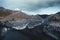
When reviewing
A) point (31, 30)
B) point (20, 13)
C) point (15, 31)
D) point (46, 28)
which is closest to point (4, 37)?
point (15, 31)

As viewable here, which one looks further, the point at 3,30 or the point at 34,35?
the point at 3,30

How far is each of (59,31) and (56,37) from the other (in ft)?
2.75

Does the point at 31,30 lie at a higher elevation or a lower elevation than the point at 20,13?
higher

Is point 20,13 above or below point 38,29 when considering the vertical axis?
below

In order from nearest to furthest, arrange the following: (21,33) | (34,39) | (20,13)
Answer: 1. (34,39)
2. (21,33)
3. (20,13)

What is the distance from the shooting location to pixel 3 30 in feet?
31.0

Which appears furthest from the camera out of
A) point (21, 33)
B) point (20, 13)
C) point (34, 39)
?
point (20, 13)

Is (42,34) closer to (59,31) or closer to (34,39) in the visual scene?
(34,39)

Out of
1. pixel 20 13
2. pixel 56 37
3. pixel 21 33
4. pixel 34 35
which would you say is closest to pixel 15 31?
pixel 21 33

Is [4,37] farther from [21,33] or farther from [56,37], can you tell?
[56,37]

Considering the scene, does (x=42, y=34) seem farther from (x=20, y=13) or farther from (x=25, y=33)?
(x=20, y=13)

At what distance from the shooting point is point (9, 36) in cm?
894

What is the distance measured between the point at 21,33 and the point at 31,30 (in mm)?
618

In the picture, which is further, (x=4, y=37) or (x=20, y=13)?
(x=20, y=13)
